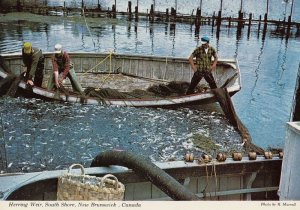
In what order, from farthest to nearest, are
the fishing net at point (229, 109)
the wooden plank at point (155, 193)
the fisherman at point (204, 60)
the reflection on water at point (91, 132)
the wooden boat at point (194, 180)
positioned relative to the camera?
the fisherman at point (204, 60)
the fishing net at point (229, 109)
the reflection on water at point (91, 132)
the wooden plank at point (155, 193)
the wooden boat at point (194, 180)

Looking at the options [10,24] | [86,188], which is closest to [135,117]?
[86,188]

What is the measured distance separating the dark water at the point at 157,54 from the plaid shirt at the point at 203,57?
1267 mm

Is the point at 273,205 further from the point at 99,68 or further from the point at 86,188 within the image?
the point at 99,68

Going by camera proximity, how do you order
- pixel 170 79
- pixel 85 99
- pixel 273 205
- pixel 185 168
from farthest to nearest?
pixel 170 79 → pixel 85 99 → pixel 185 168 → pixel 273 205

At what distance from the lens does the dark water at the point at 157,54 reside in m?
8.13

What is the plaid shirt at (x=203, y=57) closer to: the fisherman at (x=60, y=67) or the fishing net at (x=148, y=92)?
the fishing net at (x=148, y=92)

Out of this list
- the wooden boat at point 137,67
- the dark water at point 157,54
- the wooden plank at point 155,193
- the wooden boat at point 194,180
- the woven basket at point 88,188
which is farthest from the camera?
the wooden boat at point 137,67

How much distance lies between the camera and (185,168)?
3.79 metres

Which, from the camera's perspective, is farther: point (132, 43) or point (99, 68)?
point (132, 43)

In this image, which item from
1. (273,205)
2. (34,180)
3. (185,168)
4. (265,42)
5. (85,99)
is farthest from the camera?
(265,42)

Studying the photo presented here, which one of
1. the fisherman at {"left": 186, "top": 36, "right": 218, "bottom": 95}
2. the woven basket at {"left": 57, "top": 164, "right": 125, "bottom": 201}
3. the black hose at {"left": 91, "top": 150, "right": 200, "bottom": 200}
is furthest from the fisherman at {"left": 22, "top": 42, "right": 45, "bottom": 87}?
the woven basket at {"left": 57, "top": 164, "right": 125, "bottom": 201}

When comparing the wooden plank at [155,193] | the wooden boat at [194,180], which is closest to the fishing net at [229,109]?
the wooden boat at [194,180]

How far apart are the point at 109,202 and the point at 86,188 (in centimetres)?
24

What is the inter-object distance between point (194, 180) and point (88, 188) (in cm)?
151
